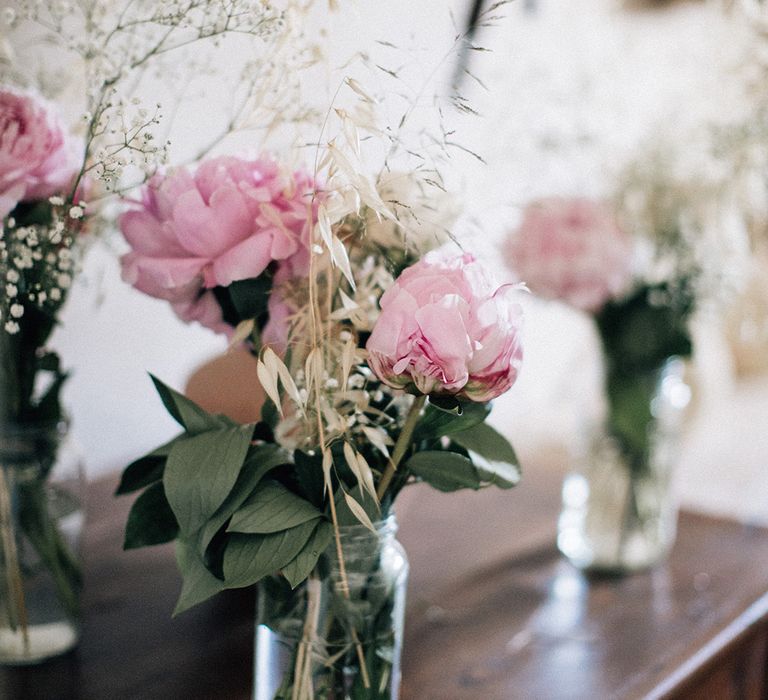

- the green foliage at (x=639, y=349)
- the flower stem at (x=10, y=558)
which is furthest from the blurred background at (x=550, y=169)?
the flower stem at (x=10, y=558)

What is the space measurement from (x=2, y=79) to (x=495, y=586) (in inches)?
27.5

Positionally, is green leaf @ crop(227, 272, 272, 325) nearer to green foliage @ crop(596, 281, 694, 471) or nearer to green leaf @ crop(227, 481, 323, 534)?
green leaf @ crop(227, 481, 323, 534)

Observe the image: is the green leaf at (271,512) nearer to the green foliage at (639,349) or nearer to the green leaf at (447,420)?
the green leaf at (447,420)

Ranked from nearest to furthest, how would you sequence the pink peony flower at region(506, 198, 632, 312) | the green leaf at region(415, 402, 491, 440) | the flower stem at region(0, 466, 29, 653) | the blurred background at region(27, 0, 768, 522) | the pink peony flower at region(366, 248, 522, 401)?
the pink peony flower at region(366, 248, 522, 401), the green leaf at region(415, 402, 491, 440), the flower stem at region(0, 466, 29, 653), the pink peony flower at region(506, 198, 632, 312), the blurred background at region(27, 0, 768, 522)

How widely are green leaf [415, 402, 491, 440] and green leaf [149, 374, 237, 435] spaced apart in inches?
5.1

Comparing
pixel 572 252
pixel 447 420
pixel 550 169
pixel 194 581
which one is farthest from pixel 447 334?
pixel 550 169

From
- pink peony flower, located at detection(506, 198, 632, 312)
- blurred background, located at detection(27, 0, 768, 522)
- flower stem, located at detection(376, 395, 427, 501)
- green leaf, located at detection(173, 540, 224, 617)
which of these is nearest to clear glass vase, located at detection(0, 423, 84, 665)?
blurred background, located at detection(27, 0, 768, 522)

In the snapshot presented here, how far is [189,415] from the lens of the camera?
585 mm

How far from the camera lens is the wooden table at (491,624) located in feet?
2.45

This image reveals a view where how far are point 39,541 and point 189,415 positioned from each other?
0.23m

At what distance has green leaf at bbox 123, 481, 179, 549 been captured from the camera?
0.61m

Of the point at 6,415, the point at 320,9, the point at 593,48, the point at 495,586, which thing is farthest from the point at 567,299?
the point at 593,48

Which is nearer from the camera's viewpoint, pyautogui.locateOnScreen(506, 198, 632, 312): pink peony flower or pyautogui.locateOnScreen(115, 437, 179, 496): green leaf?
pyautogui.locateOnScreen(115, 437, 179, 496): green leaf

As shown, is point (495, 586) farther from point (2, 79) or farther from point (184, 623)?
point (2, 79)
